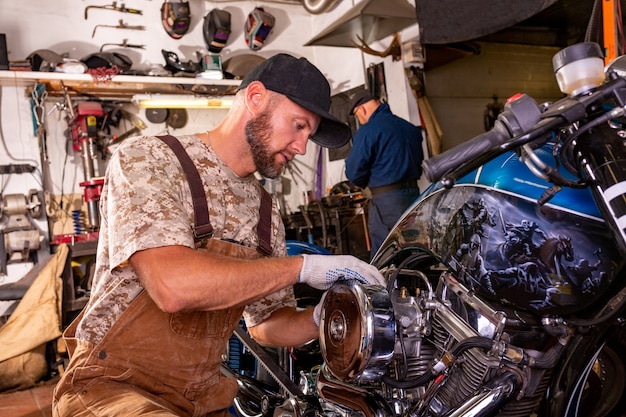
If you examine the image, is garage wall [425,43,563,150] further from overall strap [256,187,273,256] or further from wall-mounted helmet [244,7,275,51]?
overall strap [256,187,273,256]

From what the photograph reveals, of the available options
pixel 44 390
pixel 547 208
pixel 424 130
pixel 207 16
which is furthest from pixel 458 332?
pixel 207 16

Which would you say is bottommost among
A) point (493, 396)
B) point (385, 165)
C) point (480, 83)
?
point (493, 396)

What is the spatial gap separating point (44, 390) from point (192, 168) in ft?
10.7

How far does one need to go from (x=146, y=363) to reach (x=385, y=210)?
10.1ft

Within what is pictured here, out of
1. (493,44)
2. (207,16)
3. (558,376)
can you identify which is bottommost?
(558,376)

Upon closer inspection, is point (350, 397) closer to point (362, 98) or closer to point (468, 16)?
point (468, 16)

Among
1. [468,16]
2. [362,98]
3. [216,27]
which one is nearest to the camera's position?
[468,16]

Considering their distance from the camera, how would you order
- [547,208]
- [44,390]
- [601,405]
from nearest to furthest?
[547,208], [601,405], [44,390]

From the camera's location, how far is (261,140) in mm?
1654

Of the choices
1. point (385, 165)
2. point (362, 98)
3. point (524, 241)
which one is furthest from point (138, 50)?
point (524, 241)

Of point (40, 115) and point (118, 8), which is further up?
point (118, 8)

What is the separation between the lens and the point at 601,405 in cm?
152

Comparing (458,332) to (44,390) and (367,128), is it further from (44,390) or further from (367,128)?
(44,390)

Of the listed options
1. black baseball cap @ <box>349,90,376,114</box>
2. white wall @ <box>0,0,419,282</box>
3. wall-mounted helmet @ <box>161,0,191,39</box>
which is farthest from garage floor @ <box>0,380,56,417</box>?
wall-mounted helmet @ <box>161,0,191,39</box>
